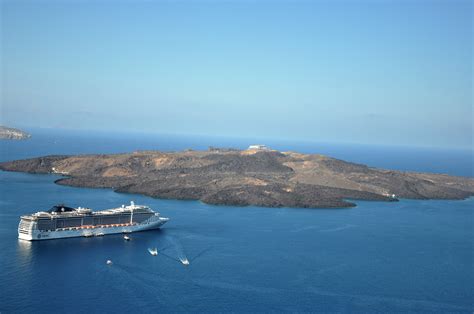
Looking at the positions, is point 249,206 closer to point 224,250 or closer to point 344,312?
point 224,250

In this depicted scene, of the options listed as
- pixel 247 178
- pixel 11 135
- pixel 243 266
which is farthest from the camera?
pixel 11 135

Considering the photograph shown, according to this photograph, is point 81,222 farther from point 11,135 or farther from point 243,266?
point 11,135

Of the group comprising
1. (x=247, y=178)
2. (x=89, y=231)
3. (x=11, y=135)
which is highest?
(x=11, y=135)

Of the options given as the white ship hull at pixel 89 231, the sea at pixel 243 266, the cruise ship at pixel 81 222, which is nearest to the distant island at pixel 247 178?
the sea at pixel 243 266

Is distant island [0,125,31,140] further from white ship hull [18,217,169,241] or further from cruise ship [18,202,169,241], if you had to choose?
white ship hull [18,217,169,241]

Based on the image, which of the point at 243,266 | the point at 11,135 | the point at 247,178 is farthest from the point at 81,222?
the point at 11,135

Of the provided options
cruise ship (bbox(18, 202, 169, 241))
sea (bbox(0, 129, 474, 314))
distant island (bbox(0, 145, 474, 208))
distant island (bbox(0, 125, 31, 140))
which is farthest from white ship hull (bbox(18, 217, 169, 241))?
distant island (bbox(0, 125, 31, 140))
